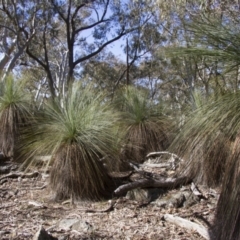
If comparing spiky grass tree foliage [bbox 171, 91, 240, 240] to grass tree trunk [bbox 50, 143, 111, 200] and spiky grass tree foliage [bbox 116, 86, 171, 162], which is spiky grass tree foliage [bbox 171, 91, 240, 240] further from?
spiky grass tree foliage [bbox 116, 86, 171, 162]

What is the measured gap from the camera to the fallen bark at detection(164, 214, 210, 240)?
3602 mm

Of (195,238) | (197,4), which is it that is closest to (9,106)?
(195,238)

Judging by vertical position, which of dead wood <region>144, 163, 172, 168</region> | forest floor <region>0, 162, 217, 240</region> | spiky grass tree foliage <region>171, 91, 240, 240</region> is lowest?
forest floor <region>0, 162, 217, 240</region>

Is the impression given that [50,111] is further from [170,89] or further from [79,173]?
[170,89]

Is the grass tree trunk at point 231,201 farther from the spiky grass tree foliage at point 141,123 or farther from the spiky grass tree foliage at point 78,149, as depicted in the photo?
the spiky grass tree foliage at point 141,123

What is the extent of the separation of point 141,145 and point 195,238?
3.69 m

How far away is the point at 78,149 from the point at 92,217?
0.89 meters

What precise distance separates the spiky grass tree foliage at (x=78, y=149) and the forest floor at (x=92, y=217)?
211 mm

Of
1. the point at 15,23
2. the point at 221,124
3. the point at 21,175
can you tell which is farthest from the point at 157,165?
the point at 15,23

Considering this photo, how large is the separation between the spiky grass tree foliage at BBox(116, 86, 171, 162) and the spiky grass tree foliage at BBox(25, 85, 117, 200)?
1822 millimetres

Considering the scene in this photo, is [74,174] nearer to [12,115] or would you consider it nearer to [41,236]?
[41,236]

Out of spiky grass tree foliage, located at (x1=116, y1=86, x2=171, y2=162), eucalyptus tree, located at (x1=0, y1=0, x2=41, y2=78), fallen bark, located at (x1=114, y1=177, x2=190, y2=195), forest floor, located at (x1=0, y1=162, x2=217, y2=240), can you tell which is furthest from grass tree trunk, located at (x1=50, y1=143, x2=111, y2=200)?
eucalyptus tree, located at (x1=0, y1=0, x2=41, y2=78)

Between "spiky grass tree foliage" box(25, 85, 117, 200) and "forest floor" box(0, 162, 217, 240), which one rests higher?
"spiky grass tree foliage" box(25, 85, 117, 200)

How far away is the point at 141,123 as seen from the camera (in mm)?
7492
